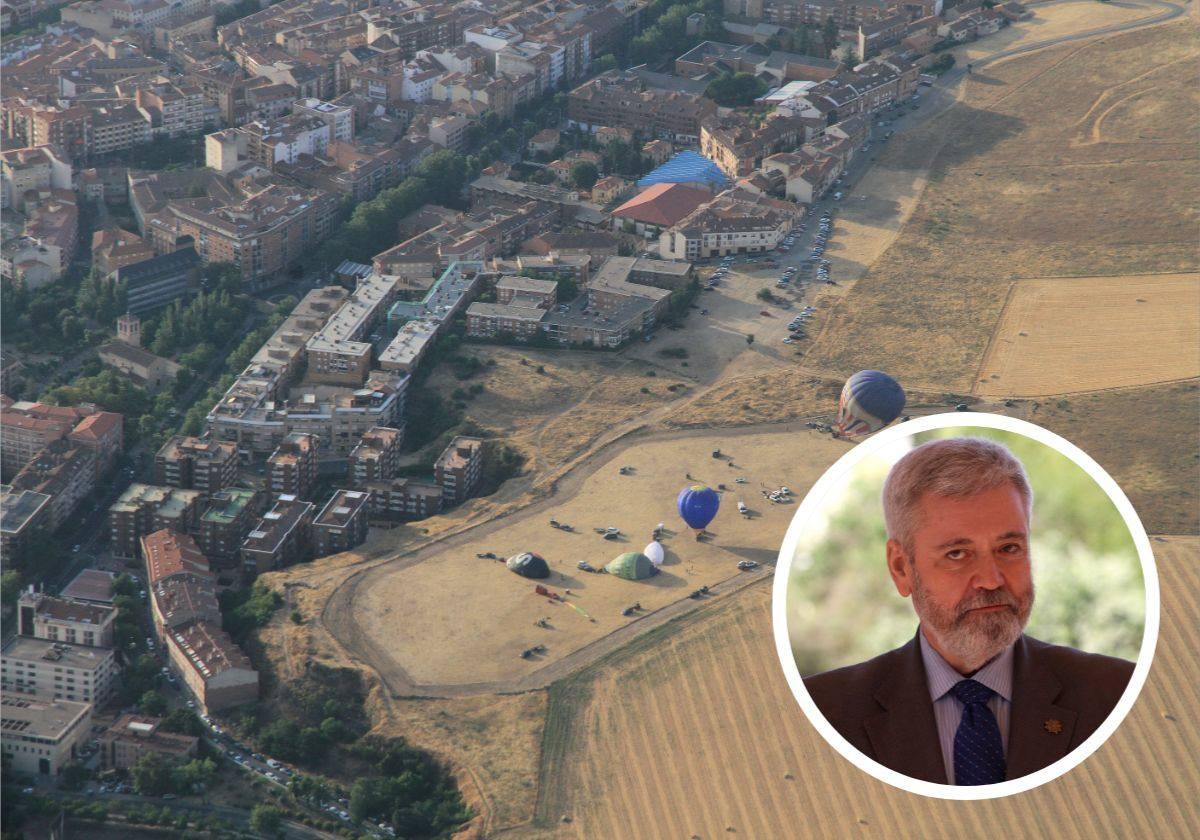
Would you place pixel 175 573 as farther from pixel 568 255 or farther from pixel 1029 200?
pixel 1029 200

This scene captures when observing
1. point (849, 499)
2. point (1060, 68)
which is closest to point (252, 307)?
point (1060, 68)

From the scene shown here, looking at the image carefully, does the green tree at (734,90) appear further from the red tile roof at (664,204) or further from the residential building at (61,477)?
the residential building at (61,477)

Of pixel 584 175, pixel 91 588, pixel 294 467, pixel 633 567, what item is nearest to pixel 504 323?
pixel 294 467

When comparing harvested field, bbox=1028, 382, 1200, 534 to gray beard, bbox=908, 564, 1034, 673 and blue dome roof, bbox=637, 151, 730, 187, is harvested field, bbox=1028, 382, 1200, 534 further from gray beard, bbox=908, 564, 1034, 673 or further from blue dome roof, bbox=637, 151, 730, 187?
gray beard, bbox=908, 564, 1034, 673

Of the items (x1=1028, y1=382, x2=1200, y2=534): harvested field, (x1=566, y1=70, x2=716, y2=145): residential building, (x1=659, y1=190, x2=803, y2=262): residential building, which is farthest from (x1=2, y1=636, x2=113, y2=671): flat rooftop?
(x1=566, y1=70, x2=716, y2=145): residential building

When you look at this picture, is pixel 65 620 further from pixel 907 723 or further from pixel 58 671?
pixel 907 723

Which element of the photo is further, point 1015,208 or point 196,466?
point 1015,208

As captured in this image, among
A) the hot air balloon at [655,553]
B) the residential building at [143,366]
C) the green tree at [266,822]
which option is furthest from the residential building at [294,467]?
the green tree at [266,822]
